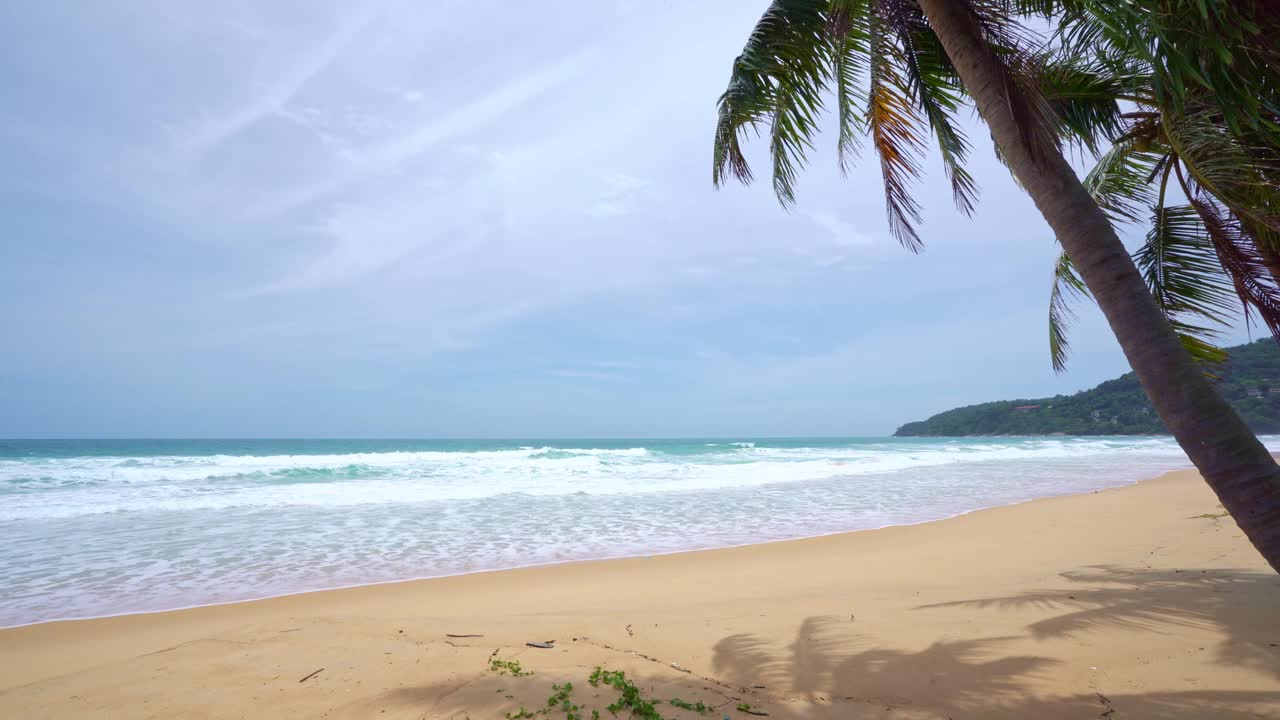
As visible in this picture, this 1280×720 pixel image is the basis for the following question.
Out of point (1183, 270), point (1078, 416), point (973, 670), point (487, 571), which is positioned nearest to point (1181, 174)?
A: point (1183, 270)

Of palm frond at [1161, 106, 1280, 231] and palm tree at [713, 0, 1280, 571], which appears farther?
palm frond at [1161, 106, 1280, 231]

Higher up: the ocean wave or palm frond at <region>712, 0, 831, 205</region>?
palm frond at <region>712, 0, 831, 205</region>

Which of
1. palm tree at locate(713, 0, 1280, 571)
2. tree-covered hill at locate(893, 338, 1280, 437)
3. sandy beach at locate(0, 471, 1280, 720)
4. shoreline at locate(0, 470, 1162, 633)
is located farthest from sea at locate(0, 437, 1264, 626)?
tree-covered hill at locate(893, 338, 1280, 437)

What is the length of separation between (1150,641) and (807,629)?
1964 millimetres

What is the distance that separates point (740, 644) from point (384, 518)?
889 centimetres

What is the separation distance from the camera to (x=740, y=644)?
384 cm

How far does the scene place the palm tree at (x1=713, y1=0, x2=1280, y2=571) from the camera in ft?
8.24

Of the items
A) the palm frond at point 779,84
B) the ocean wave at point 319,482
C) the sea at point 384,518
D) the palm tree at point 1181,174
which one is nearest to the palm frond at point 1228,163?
the palm tree at point 1181,174

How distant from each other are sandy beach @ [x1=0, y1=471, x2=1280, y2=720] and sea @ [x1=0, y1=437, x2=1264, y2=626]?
1.16 m

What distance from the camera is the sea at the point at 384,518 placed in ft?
21.7

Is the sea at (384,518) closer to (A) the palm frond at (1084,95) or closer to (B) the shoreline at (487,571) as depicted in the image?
(B) the shoreline at (487,571)

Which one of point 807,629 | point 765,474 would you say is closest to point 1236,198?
point 807,629

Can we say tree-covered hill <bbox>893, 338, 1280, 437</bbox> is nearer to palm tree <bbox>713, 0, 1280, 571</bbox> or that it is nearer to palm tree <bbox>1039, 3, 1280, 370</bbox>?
palm tree <bbox>1039, 3, 1280, 370</bbox>

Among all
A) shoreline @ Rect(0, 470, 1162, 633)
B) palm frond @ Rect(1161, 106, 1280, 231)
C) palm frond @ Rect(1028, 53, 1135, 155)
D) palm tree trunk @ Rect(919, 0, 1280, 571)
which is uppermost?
palm frond @ Rect(1028, 53, 1135, 155)
